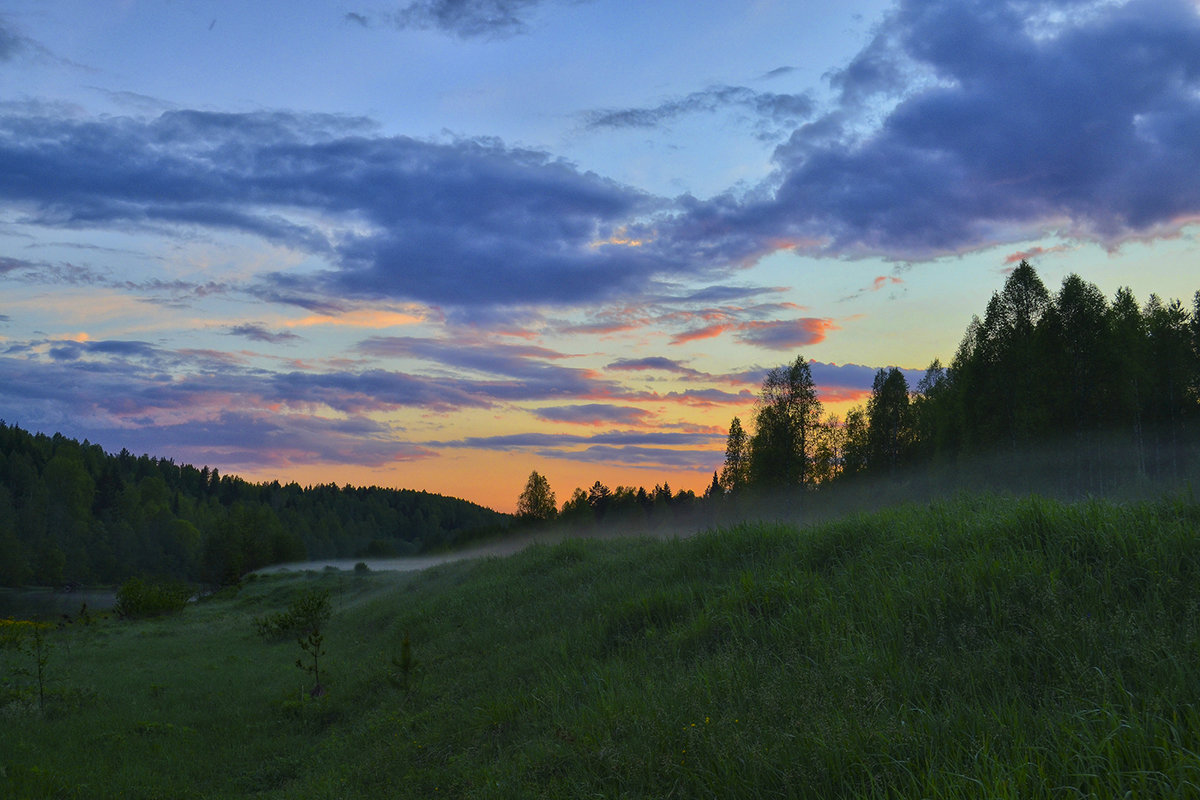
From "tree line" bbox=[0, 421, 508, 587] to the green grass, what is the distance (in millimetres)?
91720

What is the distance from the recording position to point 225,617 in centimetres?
4106

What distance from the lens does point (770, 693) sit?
6.55 meters

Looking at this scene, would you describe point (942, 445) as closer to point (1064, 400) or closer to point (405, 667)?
point (1064, 400)

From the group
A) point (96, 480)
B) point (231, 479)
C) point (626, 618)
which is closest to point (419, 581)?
point (626, 618)

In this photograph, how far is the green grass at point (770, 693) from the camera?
489cm

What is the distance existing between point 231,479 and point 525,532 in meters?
139

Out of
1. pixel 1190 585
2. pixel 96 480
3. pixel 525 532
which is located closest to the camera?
pixel 1190 585

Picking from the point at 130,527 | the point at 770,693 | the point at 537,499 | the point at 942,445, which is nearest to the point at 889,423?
the point at 942,445

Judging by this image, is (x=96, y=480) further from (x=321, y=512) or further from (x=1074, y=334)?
(x=1074, y=334)

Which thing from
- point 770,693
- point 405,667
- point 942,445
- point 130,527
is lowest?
point 130,527

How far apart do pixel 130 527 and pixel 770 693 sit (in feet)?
432

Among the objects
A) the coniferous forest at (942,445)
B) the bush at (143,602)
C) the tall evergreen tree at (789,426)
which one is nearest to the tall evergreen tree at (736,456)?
the coniferous forest at (942,445)

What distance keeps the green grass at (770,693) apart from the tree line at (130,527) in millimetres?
91720

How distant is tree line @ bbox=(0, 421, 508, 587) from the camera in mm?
94125
